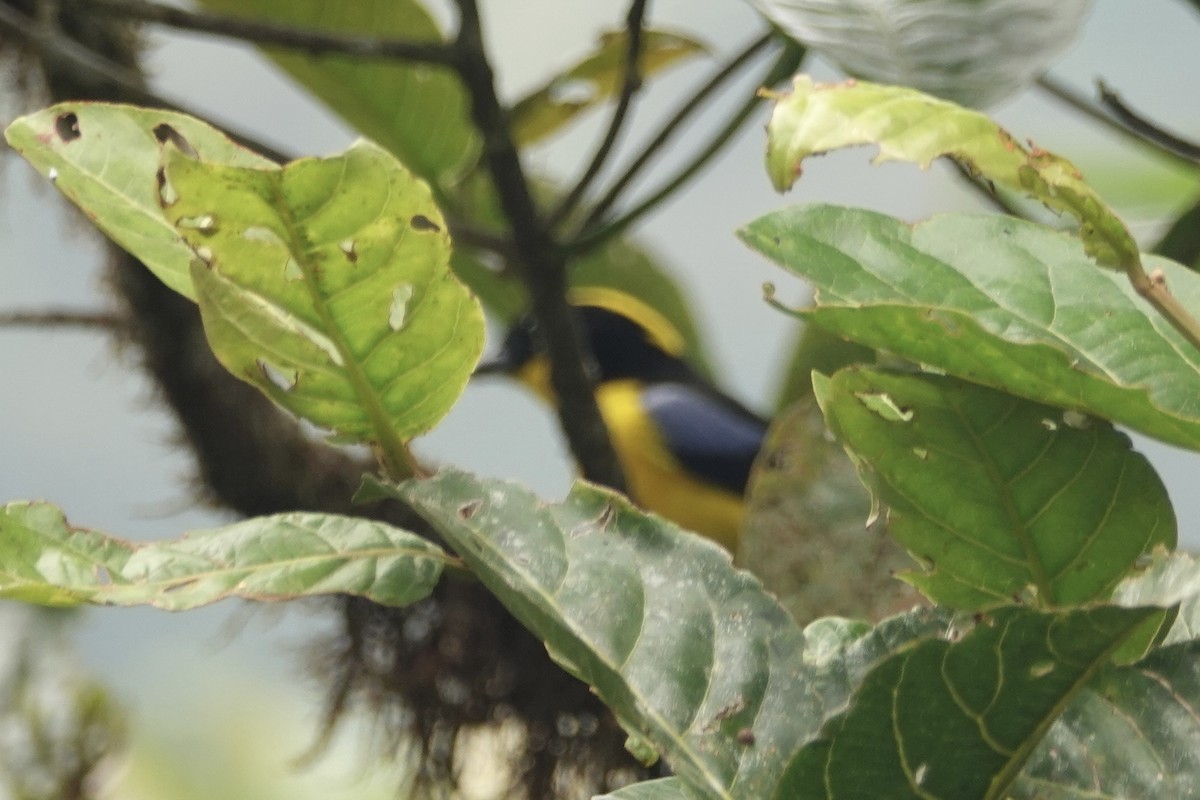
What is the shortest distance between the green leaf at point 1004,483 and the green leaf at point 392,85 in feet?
3.60

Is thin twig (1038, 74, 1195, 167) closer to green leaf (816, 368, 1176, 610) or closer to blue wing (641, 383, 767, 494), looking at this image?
green leaf (816, 368, 1176, 610)

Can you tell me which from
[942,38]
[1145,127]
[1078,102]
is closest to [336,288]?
[942,38]

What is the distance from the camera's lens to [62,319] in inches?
54.6

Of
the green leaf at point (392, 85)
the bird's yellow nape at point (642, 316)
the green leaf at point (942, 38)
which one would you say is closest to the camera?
the green leaf at point (942, 38)

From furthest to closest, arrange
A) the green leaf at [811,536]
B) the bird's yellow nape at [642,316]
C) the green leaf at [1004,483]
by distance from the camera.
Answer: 1. the bird's yellow nape at [642,316]
2. the green leaf at [811,536]
3. the green leaf at [1004,483]

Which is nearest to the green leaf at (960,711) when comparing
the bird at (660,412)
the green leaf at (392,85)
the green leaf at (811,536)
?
the green leaf at (811,536)

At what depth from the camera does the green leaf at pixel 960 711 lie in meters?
0.38

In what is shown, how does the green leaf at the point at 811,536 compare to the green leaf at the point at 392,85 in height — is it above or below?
below

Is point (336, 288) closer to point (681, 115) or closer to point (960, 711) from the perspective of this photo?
point (960, 711)

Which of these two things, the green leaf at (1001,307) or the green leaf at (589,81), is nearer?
the green leaf at (1001,307)

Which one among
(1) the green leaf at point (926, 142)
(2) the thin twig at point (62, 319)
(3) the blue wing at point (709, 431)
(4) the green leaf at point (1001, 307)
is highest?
(1) the green leaf at point (926, 142)

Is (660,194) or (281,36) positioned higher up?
(281,36)

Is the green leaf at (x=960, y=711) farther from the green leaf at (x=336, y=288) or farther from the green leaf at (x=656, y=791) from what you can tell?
the green leaf at (x=336, y=288)

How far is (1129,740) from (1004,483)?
109mm
